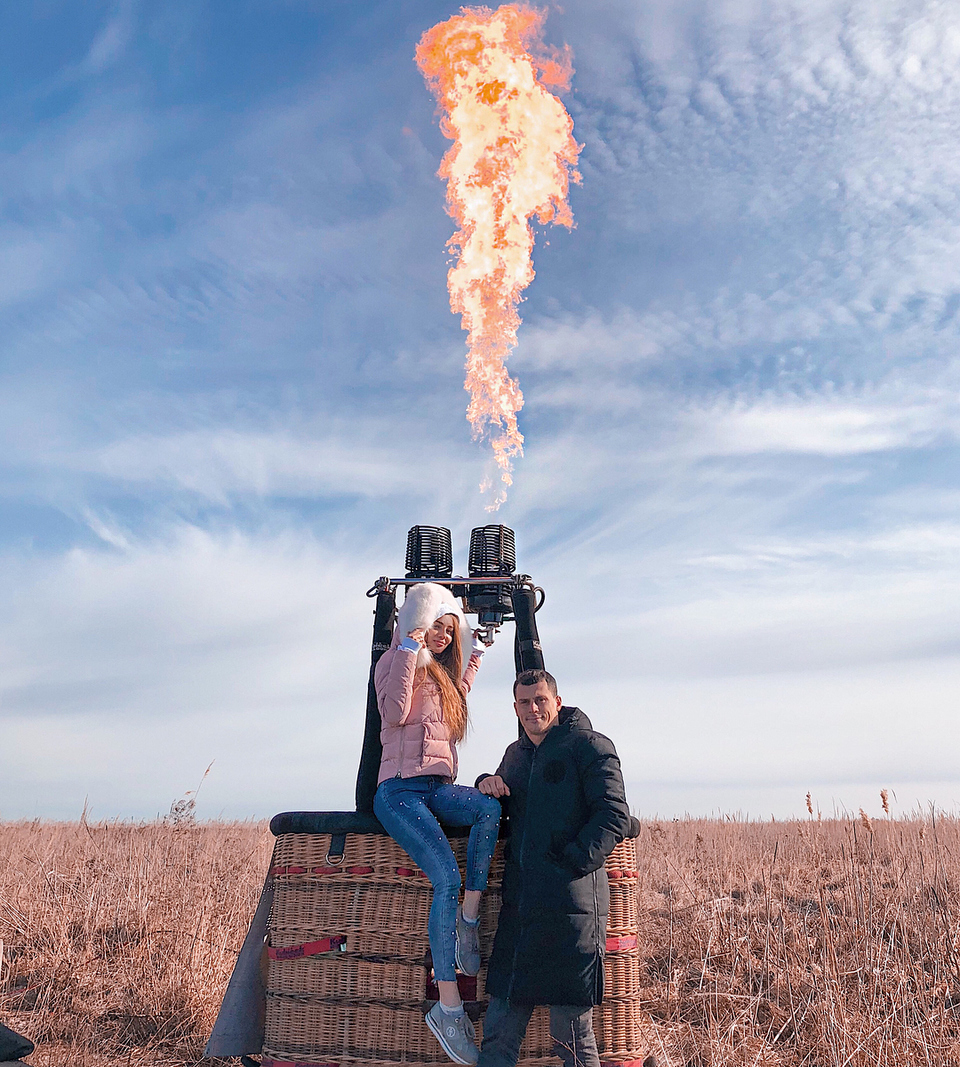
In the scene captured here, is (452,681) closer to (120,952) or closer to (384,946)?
(384,946)

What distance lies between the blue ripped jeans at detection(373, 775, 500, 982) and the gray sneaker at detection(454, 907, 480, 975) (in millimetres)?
44

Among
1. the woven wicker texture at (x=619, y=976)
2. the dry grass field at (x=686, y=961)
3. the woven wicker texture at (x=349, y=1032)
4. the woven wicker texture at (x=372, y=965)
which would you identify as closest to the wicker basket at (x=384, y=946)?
the woven wicker texture at (x=372, y=965)

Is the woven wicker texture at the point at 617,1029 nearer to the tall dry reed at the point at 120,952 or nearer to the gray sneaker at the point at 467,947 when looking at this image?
the gray sneaker at the point at 467,947

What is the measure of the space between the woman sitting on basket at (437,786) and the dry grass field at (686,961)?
141 cm

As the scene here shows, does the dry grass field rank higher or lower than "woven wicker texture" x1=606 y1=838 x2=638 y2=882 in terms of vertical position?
lower

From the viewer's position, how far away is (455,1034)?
12.7ft

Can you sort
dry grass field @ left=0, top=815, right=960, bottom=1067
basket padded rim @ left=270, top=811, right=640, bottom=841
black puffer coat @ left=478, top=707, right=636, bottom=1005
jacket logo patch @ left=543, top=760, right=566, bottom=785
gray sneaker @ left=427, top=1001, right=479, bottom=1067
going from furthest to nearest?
dry grass field @ left=0, top=815, right=960, bottom=1067 < basket padded rim @ left=270, top=811, right=640, bottom=841 < jacket logo patch @ left=543, top=760, right=566, bottom=785 < gray sneaker @ left=427, top=1001, right=479, bottom=1067 < black puffer coat @ left=478, top=707, right=636, bottom=1005

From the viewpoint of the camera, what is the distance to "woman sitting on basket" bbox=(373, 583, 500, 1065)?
390 cm

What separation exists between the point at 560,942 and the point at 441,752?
3.43ft

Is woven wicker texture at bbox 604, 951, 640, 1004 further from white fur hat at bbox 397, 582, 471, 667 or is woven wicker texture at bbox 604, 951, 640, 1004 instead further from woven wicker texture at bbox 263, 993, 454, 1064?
white fur hat at bbox 397, 582, 471, 667

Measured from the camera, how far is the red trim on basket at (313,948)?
13.8 ft

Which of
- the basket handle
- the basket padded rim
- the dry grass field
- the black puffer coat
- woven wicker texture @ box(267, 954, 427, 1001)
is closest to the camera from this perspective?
the black puffer coat

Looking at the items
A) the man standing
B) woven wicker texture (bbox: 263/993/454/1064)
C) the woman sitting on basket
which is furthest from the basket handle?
the man standing

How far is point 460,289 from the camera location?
6.63 meters
